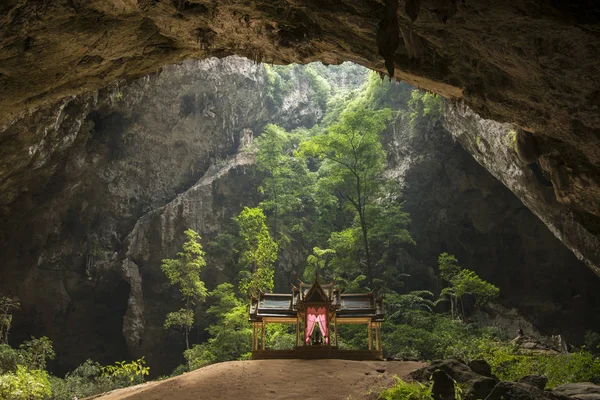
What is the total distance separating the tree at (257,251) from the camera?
21.2m

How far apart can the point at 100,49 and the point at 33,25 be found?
1536 mm

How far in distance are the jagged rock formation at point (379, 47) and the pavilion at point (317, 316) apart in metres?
7.40

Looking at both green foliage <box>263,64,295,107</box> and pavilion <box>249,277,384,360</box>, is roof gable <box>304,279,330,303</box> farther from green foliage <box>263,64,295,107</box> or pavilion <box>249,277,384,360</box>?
green foliage <box>263,64,295,107</box>

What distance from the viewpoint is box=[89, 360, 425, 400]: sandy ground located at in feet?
29.2

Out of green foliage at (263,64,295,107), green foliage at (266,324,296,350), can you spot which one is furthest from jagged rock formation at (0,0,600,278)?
green foliage at (263,64,295,107)

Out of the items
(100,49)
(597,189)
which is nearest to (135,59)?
(100,49)

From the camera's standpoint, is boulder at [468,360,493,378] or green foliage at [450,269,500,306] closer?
boulder at [468,360,493,378]

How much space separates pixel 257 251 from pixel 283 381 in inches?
471

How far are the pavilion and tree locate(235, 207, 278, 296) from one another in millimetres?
5438

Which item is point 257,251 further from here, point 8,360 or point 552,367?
point 552,367

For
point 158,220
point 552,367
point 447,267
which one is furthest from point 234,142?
point 552,367

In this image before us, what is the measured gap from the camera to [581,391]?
7.45 meters

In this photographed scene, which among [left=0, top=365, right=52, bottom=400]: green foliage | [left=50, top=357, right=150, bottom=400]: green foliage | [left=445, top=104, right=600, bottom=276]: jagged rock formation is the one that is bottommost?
[left=50, top=357, right=150, bottom=400]: green foliage

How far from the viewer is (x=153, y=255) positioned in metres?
23.9
